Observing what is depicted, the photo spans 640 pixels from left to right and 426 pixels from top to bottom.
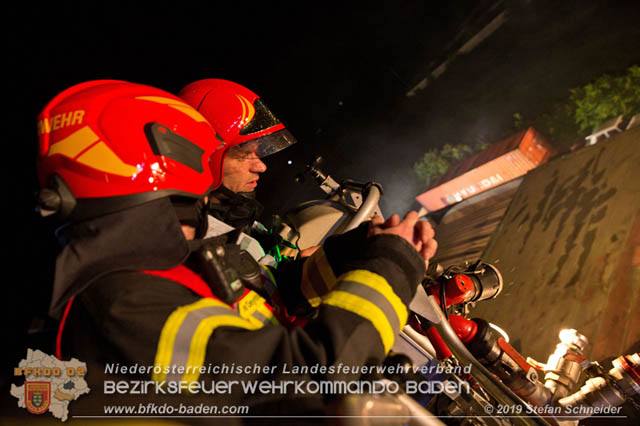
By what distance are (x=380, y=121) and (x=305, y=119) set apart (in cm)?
872

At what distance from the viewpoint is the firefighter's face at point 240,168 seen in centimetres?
267

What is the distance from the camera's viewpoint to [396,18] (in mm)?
17359

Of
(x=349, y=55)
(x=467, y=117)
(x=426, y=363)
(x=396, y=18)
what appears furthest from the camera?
(x=467, y=117)

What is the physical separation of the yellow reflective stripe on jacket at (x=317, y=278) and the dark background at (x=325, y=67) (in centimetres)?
114

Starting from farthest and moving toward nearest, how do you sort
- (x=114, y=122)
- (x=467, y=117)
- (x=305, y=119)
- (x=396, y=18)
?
(x=467, y=117)
(x=396, y=18)
(x=305, y=119)
(x=114, y=122)

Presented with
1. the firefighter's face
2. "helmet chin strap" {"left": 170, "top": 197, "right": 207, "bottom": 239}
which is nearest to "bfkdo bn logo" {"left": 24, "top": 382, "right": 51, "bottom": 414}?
"helmet chin strap" {"left": 170, "top": 197, "right": 207, "bottom": 239}

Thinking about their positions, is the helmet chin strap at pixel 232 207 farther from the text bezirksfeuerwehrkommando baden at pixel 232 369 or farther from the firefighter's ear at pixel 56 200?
the text bezirksfeuerwehrkommando baden at pixel 232 369

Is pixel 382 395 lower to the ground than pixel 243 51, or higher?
lower

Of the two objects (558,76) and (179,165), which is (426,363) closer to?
(179,165)

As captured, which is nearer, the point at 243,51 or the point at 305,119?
the point at 243,51

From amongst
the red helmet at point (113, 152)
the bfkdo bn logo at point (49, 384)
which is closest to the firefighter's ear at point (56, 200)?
the red helmet at point (113, 152)

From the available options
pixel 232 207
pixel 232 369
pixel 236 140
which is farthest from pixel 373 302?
pixel 236 140

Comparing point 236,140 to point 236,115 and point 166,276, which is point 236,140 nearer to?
point 236,115

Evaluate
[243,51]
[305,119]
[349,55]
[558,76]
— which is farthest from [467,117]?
[243,51]
